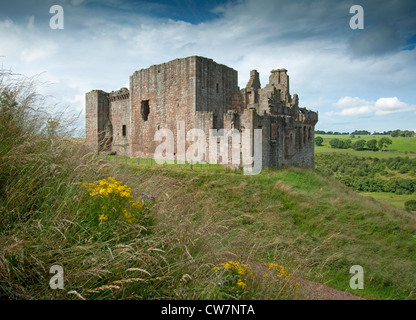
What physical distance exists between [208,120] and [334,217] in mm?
9802

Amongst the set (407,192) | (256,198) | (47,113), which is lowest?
(407,192)

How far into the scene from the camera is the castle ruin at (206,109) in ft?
58.5

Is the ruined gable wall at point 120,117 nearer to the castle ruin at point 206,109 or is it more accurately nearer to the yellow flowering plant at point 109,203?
the castle ruin at point 206,109

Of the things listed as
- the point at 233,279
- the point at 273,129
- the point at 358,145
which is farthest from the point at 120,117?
the point at 358,145

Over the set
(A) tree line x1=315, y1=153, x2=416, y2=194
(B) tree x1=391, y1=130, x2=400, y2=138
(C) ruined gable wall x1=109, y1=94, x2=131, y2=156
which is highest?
(B) tree x1=391, y1=130, x2=400, y2=138

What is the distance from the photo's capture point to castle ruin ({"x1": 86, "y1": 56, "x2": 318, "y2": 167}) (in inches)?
703

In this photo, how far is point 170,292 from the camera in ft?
9.58

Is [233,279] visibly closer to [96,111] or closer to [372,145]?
[96,111]

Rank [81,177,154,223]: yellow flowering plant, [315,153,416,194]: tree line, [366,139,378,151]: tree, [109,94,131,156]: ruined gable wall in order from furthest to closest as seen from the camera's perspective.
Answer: [366,139,378,151]: tree, [315,153,416,194]: tree line, [109,94,131,156]: ruined gable wall, [81,177,154,223]: yellow flowering plant

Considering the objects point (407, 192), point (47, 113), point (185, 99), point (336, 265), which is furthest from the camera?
point (407, 192)

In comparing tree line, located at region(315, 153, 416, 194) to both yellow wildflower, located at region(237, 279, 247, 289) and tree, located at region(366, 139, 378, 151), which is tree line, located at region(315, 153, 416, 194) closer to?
tree, located at region(366, 139, 378, 151)

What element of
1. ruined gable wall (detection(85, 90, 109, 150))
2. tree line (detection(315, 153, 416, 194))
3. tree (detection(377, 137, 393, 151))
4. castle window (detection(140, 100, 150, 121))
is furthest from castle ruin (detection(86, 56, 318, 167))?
tree (detection(377, 137, 393, 151))
